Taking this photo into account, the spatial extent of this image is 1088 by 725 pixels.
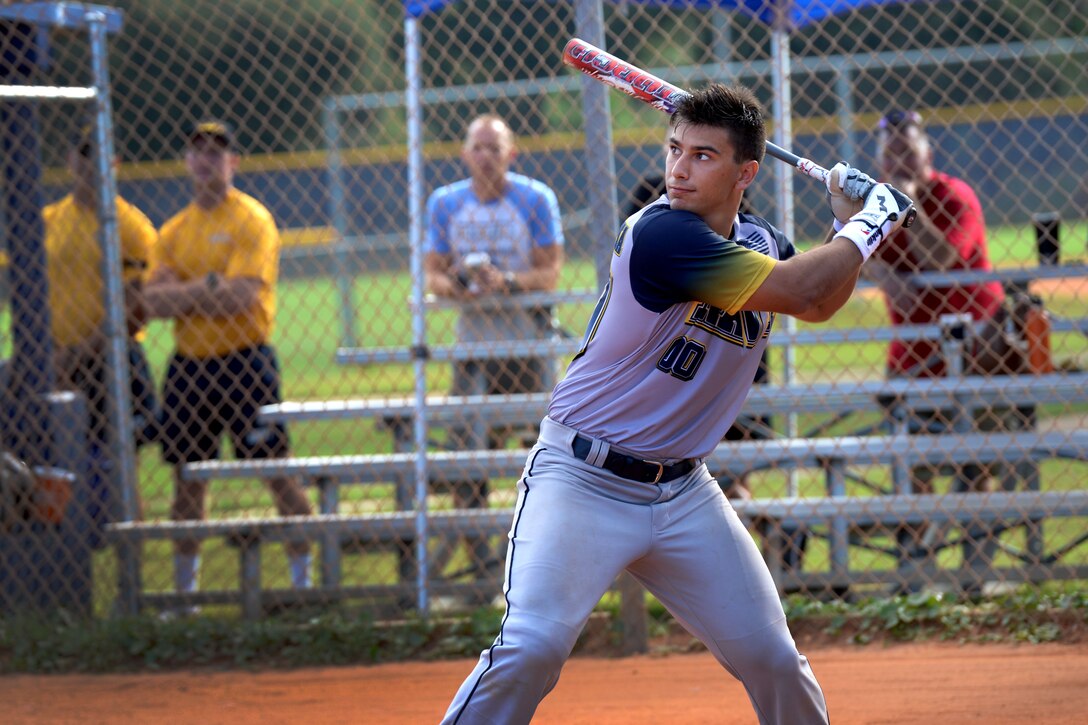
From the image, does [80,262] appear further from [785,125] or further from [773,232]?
[773,232]

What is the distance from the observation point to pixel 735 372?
10.6 feet

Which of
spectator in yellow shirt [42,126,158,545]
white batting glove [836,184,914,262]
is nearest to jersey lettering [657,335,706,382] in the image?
white batting glove [836,184,914,262]

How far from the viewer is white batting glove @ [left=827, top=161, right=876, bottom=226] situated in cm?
328

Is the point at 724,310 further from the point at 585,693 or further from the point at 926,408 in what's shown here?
the point at 926,408

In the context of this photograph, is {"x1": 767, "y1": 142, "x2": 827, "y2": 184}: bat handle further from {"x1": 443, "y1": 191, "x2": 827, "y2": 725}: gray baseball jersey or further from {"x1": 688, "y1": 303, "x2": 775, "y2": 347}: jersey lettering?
{"x1": 688, "y1": 303, "x2": 775, "y2": 347}: jersey lettering

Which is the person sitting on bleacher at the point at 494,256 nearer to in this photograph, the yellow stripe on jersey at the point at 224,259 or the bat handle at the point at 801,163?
the yellow stripe on jersey at the point at 224,259

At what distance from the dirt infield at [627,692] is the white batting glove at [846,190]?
5.83 ft

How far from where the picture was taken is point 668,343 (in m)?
3.16

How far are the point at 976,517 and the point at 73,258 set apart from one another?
4.60 m

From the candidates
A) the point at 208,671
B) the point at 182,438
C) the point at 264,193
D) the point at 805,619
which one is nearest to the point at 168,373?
the point at 182,438

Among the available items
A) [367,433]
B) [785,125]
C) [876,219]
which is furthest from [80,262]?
[876,219]

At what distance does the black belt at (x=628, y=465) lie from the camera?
10.4 feet

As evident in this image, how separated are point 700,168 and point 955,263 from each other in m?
3.02

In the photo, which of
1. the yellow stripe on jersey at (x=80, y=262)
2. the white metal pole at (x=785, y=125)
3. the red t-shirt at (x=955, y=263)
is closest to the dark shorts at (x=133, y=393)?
the yellow stripe on jersey at (x=80, y=262)
